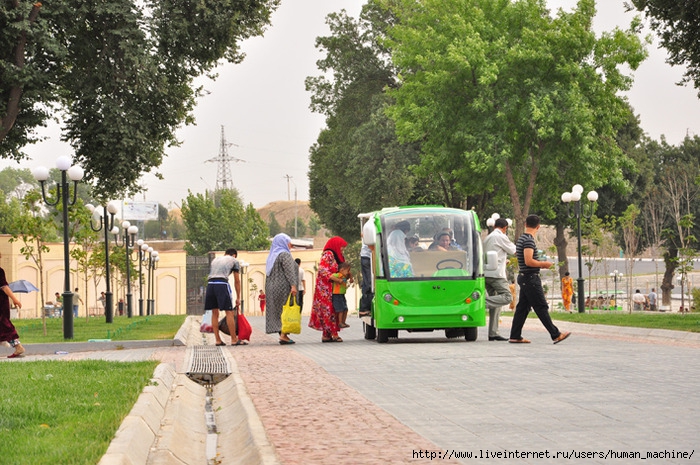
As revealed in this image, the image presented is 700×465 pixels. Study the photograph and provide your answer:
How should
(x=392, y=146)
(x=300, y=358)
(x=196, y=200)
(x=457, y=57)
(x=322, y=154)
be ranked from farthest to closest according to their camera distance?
(x=196, y=200) → (x=322, y=154) → (x=392, y=146) → (x=457, y=57) → (x=300, y=358)

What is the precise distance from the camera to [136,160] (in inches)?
1147

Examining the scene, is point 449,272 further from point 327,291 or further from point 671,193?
point 671,193

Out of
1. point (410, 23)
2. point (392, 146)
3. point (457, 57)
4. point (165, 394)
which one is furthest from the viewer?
point (392, 146)

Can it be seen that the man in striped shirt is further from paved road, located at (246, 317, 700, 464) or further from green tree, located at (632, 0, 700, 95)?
green tree, located at (632, 0, 700, 95)

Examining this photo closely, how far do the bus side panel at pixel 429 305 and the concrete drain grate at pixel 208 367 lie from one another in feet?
9.64

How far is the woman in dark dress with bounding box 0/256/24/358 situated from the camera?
17.0 m

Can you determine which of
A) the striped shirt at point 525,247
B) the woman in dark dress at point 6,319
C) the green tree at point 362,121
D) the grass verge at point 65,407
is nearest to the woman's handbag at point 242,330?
the woman in dark dress at point 6,319

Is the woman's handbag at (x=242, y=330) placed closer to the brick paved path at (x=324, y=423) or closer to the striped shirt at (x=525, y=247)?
the striped shirt at (x=525, y=247)

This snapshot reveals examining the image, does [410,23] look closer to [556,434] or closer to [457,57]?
[457,57]

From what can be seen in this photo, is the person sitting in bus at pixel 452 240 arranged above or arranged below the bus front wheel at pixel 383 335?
above

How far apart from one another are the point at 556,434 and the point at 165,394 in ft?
15.3

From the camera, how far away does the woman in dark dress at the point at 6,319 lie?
17.0 m

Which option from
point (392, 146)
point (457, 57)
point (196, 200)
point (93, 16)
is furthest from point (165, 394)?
point (196, 200)

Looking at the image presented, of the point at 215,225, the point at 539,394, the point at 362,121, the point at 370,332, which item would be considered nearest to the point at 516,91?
the point at 362,121
